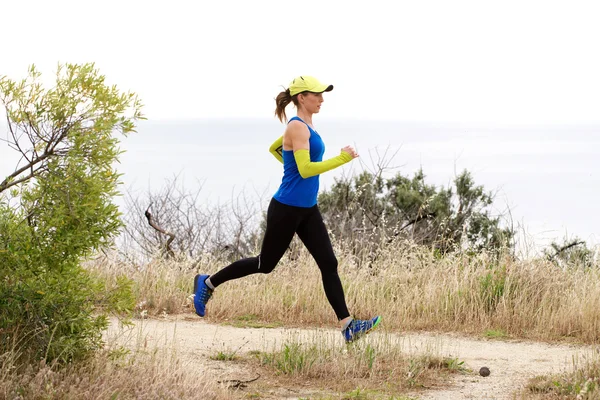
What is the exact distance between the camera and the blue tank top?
22.5ft

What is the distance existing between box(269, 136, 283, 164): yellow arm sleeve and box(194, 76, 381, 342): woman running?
1.30 ft

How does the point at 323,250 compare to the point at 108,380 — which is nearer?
the point at 108,380

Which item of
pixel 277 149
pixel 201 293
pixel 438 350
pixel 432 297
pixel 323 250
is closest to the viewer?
pixel 323 250

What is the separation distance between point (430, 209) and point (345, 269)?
7580 millimetres

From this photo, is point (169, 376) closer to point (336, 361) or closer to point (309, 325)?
point (336, 361)

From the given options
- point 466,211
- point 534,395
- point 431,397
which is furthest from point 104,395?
point 466,211

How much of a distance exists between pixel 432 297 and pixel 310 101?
3482 mm

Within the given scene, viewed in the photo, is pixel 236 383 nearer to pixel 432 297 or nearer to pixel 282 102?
pixel 282 102

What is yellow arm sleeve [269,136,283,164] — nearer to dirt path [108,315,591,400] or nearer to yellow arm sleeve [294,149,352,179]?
yellow arm sleeve [294,149,352,179]

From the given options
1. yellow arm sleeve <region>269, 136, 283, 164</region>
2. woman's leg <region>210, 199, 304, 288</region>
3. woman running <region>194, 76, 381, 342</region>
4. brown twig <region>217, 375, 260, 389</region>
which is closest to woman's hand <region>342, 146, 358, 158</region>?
woman running <region>194, 76, 381, 342</region>

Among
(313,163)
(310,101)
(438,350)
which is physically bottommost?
(438,350)

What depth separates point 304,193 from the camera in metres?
6.91

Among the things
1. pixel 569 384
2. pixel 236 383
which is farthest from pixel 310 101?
pixel 569 384

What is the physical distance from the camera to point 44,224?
17.6ft
